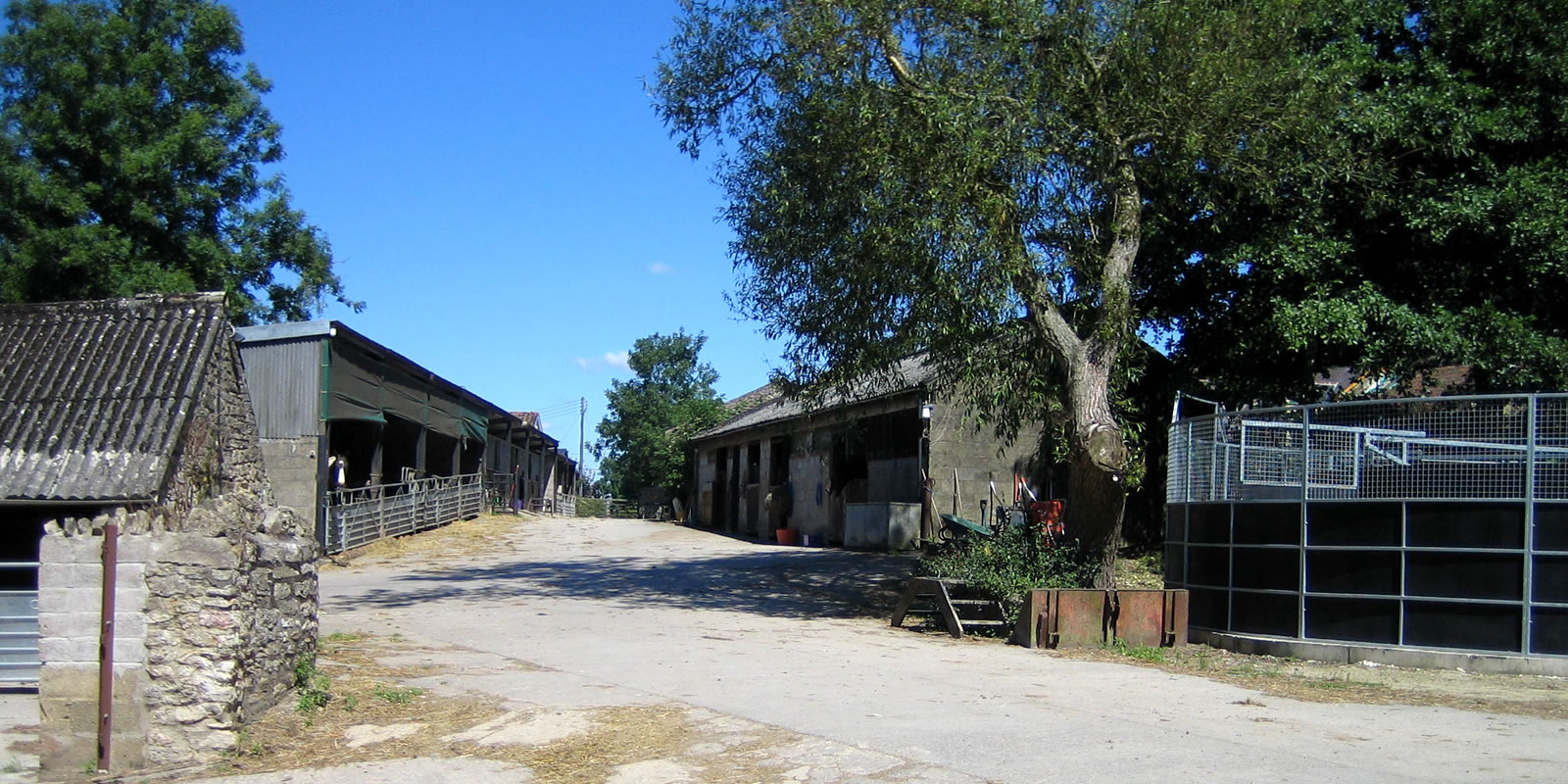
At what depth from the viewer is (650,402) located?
65.1m

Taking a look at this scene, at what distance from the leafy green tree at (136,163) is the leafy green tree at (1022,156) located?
22833 mm

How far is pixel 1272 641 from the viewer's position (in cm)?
1362

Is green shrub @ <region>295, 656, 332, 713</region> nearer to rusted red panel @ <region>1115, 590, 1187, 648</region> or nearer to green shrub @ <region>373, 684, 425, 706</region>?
green shrub @ <region>373, 684, 425, 706</region>

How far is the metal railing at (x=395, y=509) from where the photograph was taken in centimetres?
2606

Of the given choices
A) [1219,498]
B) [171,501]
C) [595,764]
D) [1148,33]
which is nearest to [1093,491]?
[1219,498]

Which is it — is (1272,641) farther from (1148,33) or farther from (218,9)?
(218,9)

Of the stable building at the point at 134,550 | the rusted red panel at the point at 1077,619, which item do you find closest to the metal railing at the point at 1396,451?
the rusted red panel at the point at 1077,619

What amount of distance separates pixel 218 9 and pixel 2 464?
27.5 metres

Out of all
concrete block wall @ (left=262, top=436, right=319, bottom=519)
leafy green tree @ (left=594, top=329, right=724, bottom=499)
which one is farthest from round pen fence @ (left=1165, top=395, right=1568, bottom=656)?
leafy green tree @ (left=594, top=329, right=724, bottom=499)

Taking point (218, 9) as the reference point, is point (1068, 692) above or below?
below

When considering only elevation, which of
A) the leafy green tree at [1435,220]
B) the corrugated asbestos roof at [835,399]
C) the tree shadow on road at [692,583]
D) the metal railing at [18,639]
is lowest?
the tree shadow on road at [692,583]

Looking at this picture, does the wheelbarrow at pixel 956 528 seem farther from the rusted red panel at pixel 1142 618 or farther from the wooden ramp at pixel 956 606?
the rusted red panel at pixel 1142 618

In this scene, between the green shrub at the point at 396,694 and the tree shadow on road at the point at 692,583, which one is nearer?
the green shrub at the point at 396,694

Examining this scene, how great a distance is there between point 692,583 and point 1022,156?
32.4 feet
